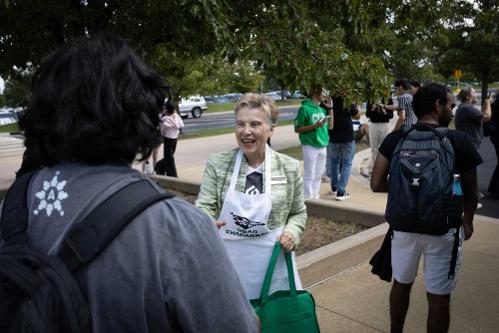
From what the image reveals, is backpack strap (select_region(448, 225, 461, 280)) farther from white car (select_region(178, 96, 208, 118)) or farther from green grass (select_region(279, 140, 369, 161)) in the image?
white car (select_region(178, 96, 208, 118))

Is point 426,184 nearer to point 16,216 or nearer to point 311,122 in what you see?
point 16,216

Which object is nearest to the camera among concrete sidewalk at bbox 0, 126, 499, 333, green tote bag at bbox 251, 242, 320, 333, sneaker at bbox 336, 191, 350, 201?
green tote bag at bbox 251, 242, 320, 333

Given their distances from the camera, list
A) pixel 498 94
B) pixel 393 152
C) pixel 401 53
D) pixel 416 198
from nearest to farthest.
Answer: pixel 416 198 → pixel 393 152 → pixel 498 94 → pixel 401 53

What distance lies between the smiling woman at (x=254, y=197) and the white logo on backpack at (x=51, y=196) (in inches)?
57.9

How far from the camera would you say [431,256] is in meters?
2.71

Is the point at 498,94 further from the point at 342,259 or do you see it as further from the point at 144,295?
the point at 144,295

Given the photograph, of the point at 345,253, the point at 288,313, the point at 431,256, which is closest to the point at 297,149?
the point at 345,253

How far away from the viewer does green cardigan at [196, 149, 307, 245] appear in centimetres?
263

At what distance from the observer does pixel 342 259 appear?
169 inches

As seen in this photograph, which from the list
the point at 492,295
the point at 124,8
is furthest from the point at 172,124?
the point at 492,295

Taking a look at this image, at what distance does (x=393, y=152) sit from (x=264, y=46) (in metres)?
1.36

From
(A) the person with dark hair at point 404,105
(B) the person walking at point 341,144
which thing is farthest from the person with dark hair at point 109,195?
(A) the person with dark hair at point 404,105

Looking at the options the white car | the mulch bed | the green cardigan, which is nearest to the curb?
the mulch bed

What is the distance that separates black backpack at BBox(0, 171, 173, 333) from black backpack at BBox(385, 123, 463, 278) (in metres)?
1.93
